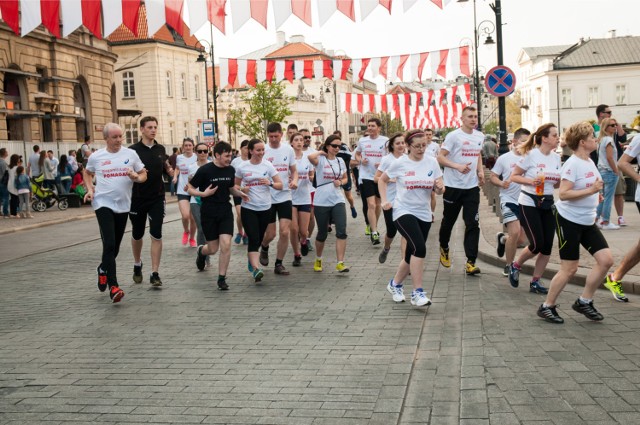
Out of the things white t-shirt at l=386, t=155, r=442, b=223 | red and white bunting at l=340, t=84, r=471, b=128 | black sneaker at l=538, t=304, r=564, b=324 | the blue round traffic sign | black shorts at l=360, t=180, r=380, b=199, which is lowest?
black sneaker at l=538, t=304, r=564, b=324

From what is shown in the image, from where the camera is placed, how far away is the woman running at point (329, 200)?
10.4 meters

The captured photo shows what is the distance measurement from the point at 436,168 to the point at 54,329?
156 inches

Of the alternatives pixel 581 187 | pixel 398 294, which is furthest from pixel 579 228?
pixel 398 294

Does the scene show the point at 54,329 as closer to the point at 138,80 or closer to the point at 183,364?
the point at 183,364

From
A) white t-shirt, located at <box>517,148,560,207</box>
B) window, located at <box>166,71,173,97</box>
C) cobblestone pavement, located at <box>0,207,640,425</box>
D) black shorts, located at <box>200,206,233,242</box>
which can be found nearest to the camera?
cobblestone pavement, located at <box>0,207,640,425</box>

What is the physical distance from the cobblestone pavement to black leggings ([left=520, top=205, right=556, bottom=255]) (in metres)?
0.51

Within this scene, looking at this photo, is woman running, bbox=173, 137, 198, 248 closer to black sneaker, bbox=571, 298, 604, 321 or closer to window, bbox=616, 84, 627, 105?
black sneaker, bbox=571, 298, 604, 321

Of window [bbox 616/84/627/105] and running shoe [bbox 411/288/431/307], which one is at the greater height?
window [bbox 616/84/627/105]

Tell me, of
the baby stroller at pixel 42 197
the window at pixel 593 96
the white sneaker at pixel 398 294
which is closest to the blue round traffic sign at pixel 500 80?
the white sneaker at pixel 398 294

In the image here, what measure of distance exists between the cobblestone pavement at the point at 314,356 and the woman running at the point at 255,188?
0.61 m

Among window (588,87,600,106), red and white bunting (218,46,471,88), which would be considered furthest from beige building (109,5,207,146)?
window (588,87,600,106)

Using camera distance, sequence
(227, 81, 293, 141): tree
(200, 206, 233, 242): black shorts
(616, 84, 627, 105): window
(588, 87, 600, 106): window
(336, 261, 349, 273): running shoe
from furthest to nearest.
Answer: (588, 87, 600, 106): window → (616, 84, 627, 105): window → (227, 81, 293, 141): tree → (336, 261, 349, 273): running shoe → (200, 206, 233, 242): black shorts

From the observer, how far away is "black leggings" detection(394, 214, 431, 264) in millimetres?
7910

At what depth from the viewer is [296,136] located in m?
11.5
